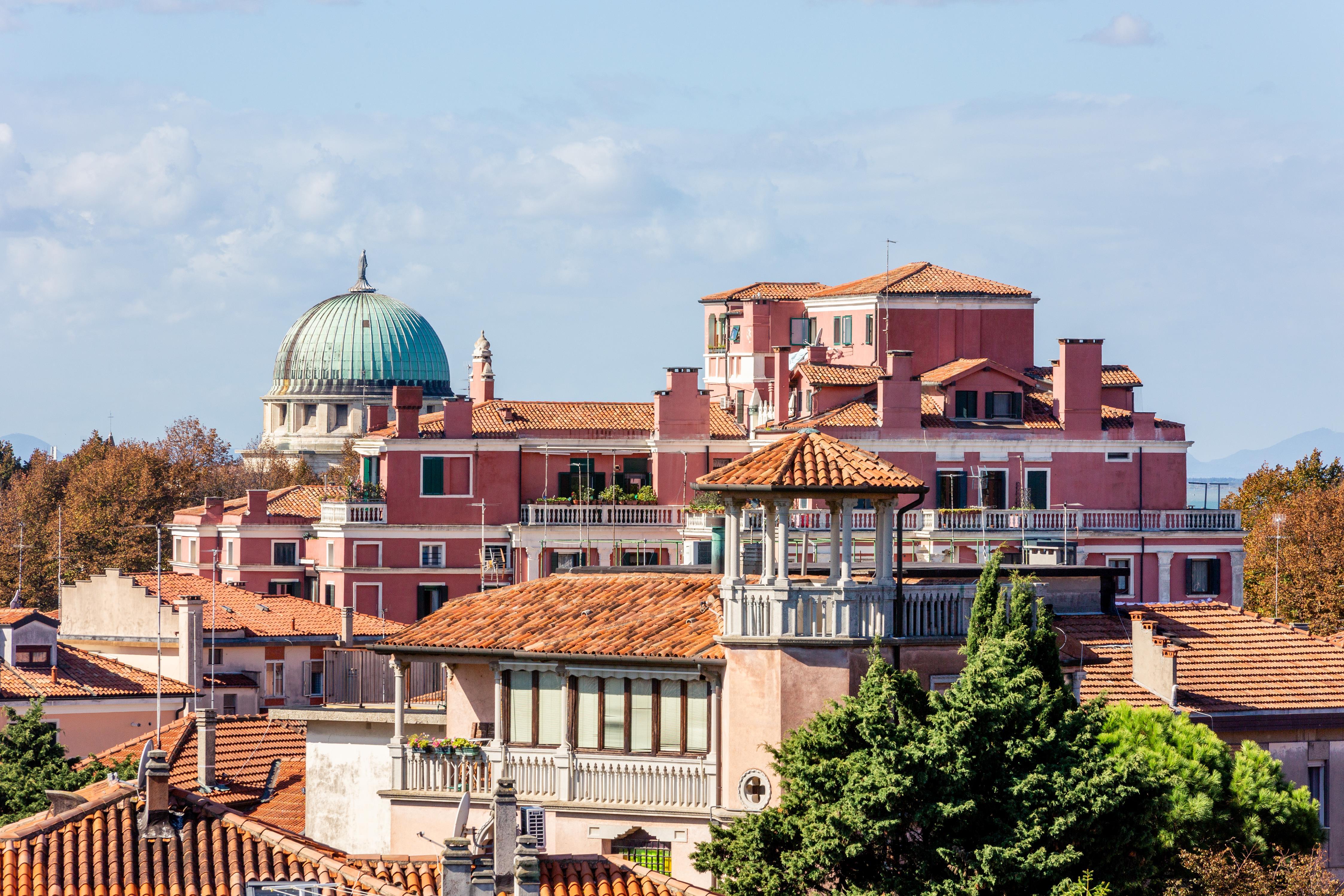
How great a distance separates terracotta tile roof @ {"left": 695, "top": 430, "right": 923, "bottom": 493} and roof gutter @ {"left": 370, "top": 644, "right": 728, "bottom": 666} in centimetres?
215

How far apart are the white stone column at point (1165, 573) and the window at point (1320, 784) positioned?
102 feet

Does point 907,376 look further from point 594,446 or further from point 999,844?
point 999,844

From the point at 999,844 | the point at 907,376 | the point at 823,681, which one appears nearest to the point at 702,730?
the point at 823,681

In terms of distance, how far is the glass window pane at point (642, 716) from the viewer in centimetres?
3162

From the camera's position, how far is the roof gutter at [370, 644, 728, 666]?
3091 cm

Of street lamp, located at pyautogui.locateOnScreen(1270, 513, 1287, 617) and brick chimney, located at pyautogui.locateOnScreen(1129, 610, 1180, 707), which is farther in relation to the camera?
street lamp, located at pyautogui.locateOnScreen(1270, 513, 1287, 617)

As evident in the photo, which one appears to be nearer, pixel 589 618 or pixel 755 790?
pixel 755 790

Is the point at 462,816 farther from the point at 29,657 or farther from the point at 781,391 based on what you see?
the point at 781,391

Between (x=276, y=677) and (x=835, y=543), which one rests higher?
(x=835, y=543)

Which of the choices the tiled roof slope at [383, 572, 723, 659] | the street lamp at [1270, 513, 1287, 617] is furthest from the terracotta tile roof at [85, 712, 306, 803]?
the street lamp at [1270, 513, 1287, 617]

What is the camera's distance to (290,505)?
91.2 m

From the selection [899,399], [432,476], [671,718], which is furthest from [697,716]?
[432,476]

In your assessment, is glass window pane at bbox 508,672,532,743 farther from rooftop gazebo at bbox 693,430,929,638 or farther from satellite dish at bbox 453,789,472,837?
rooftop gazebo at bbox 693,430,929,638

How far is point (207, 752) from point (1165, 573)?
35.9 meters
